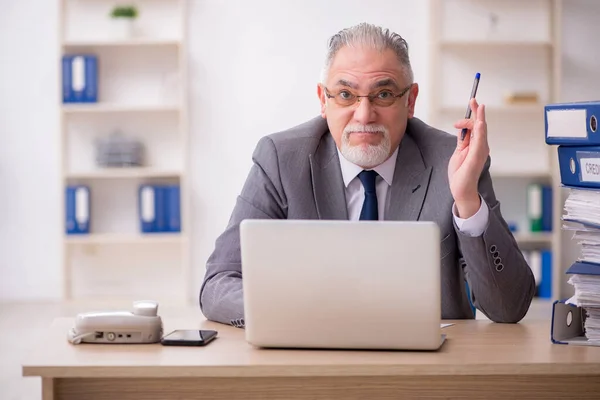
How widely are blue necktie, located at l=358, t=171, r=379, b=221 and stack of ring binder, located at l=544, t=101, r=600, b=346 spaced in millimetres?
590

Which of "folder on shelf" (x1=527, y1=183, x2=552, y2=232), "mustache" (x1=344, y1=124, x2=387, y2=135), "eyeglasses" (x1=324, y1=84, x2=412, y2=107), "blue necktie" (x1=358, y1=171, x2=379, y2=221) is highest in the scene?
"eyeglasses" (x1=324, y1=84, x2=412, y2=107)

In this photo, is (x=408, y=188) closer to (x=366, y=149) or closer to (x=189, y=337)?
(x=366, y=149)

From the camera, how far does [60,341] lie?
1773 millimetres

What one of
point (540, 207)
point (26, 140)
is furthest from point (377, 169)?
point (26, 140)

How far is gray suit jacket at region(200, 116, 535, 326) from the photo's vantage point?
6.75 ft

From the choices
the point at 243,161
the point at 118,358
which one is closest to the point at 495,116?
the point at 243,161

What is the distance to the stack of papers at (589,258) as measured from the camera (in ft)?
5.88

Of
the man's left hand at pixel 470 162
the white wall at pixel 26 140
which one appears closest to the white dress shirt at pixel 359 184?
the man's left hand at pixel 470 162

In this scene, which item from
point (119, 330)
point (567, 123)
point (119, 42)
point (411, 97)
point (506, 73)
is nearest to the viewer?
point (119, 330)

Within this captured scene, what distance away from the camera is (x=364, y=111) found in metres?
2.29

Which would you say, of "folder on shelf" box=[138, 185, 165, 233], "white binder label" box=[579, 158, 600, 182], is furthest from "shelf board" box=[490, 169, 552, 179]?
"white binder label" box=[579, 158, 600, 182]

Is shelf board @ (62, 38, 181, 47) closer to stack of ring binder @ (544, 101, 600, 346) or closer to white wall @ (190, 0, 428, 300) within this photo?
white wall @ (190, 0, 428, 300)

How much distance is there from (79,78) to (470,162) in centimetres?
437

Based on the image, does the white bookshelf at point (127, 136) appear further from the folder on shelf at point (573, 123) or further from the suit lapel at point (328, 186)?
the folder on shelf at point (573, 123)
